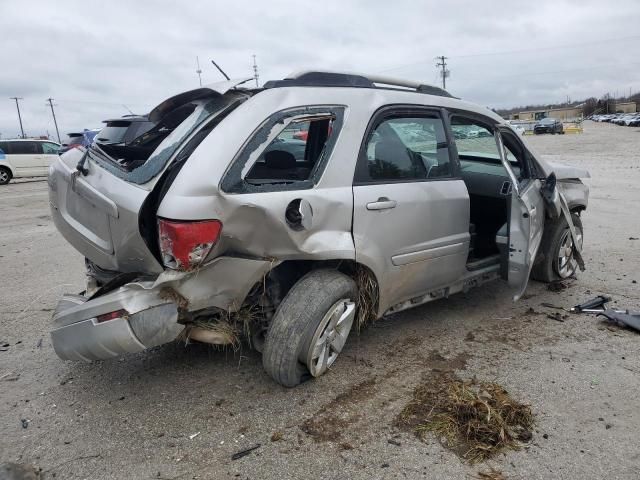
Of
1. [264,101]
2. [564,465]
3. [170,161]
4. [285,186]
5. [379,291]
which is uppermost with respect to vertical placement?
[264,101]

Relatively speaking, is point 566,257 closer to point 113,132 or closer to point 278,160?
point 278,160

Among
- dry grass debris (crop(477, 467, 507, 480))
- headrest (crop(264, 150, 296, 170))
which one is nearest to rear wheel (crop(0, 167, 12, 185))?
headrest (crop(264, 150, 296, 170))

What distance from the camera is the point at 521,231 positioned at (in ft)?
12.3

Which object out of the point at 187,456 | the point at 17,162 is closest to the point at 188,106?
the point at 187,456

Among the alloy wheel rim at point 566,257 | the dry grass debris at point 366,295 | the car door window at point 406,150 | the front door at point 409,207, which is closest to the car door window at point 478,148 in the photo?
the car door window at point 406,150

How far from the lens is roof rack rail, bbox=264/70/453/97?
9.92 feet

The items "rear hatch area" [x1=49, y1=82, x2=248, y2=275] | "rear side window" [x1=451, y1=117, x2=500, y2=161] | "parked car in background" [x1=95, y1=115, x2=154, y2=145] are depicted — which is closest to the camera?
"rear hatch area" [x1=49, y1=82, x2=248, y2=275]

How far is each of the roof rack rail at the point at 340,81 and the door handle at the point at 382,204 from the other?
0.80 metres

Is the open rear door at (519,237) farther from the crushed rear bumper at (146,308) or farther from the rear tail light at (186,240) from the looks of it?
the rear tail light at (186,240)

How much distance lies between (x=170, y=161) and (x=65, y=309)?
1.05m

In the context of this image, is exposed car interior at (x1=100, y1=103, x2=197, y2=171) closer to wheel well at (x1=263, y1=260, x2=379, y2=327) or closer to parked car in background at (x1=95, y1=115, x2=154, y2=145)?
parked car in background at (x1=95, y1=115, x2=154, y2=145)

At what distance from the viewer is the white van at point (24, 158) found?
19.1m

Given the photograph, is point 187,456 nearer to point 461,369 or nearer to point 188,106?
point 461,369

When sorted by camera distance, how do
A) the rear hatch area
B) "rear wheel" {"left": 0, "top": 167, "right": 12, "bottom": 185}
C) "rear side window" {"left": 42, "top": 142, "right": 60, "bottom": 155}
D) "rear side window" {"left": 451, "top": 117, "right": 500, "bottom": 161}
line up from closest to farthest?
the rear hatch area → "rear side window" {"left": 451, "top": 117, "right": 500, "bottom": 161} → "rear wheel" {"left": 0, "top": 167, "right": 12, "bottom": 185} → "rear side window" {"left": 42, "top": 142, "right": 60, "bottom": 155}
